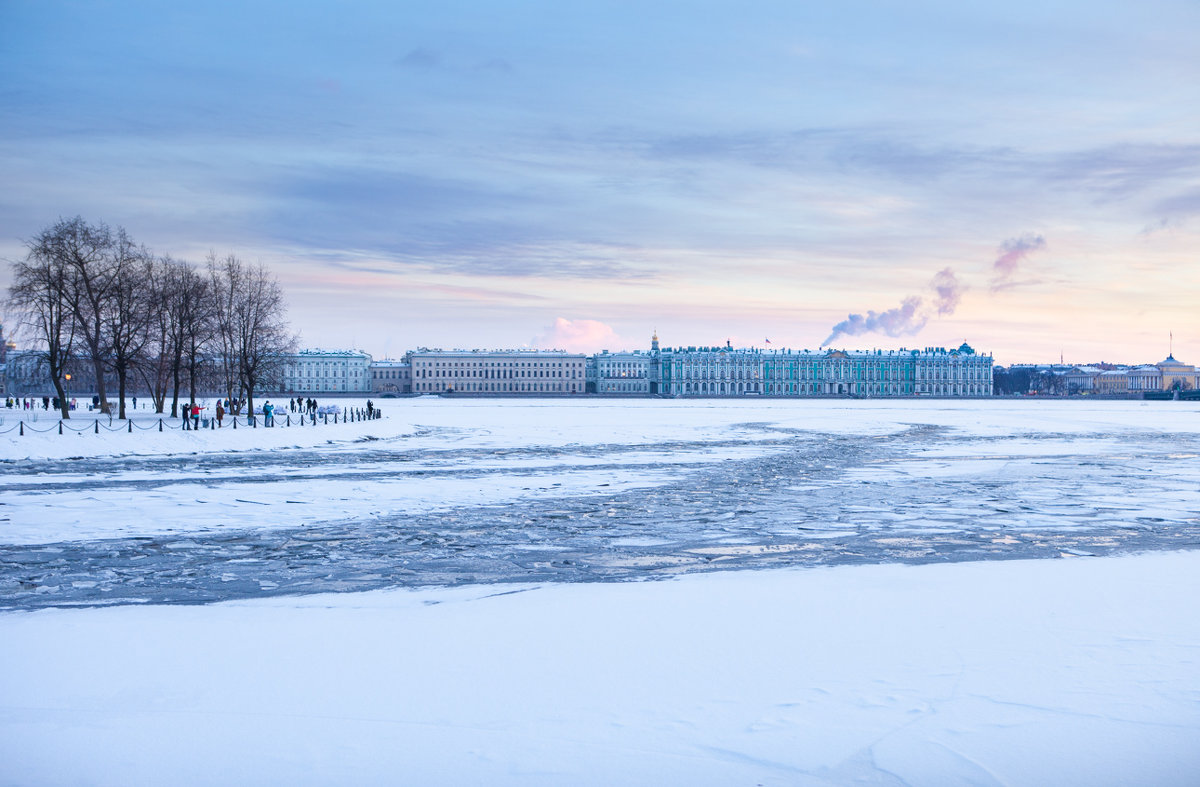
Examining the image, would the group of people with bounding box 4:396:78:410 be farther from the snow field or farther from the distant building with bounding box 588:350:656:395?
the distant building with bounding box 588:350:656:395

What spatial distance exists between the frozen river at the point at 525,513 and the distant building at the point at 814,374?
6048 inches

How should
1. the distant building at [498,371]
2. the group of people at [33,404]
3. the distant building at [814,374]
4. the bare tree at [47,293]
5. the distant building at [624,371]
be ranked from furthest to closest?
the distant building at [624,371] < the distant building at [814,374] < the distant building at [498,371] < the group of people at [33,404] < the bare tree at [47,293]

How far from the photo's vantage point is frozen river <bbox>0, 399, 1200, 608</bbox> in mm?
9648

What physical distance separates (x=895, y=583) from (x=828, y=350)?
18612cm

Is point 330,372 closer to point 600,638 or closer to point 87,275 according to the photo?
point 87,275

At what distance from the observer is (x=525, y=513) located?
13.9m

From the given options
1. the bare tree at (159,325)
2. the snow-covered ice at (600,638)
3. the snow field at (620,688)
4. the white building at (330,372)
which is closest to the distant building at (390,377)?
the white building at (330,372)

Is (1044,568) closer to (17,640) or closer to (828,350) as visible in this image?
(17,640)

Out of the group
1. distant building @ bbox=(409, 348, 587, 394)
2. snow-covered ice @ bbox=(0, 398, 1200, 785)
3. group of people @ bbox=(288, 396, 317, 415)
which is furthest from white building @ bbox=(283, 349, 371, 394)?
snow-covered ice @ bbox=(0, 398, 1200, 785)

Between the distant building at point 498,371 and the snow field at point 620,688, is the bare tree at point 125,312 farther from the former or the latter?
the distant building at point 498,371

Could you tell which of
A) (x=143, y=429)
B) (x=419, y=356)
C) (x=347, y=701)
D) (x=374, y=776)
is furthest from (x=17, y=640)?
(x=419, y=356)

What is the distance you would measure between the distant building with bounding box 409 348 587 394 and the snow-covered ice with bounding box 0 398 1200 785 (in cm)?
16182

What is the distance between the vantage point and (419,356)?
17675 centimetres

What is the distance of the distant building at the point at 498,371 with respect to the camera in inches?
6954
